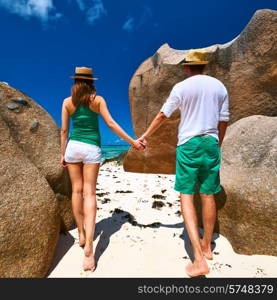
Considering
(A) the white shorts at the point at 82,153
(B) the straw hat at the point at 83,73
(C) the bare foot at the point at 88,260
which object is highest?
(B) the straw hat at the point at 83,73

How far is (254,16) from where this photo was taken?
17.6 ft

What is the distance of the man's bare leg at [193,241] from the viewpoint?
8.86ft

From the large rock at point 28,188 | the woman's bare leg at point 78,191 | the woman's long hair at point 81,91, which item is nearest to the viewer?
the large rock at point 28,188

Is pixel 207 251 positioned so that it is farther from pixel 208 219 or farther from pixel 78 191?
pixel 78 191

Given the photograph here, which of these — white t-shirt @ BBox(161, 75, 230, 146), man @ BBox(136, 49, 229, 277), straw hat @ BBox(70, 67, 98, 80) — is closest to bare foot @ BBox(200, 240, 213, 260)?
man @ BBox(136, 49, 229, 277)

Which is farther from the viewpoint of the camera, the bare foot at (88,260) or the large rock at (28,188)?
the bare foot at (88,260)

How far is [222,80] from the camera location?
6359 millimetres

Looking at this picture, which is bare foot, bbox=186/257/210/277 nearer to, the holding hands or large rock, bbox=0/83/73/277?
large rock, bbox=0/83/73/277

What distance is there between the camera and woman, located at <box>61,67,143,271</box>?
3094 millimetres

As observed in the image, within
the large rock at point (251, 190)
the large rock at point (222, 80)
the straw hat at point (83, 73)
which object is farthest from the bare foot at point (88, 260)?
the large rock at point (222, 80)

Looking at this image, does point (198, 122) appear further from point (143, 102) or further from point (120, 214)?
point (143, 102)

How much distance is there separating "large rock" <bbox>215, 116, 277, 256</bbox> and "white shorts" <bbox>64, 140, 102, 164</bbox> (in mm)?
1886

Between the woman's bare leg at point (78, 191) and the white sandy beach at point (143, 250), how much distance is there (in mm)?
255

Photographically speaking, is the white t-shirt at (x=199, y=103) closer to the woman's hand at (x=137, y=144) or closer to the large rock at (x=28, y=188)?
the woman's hand at (x=137, y=144)
